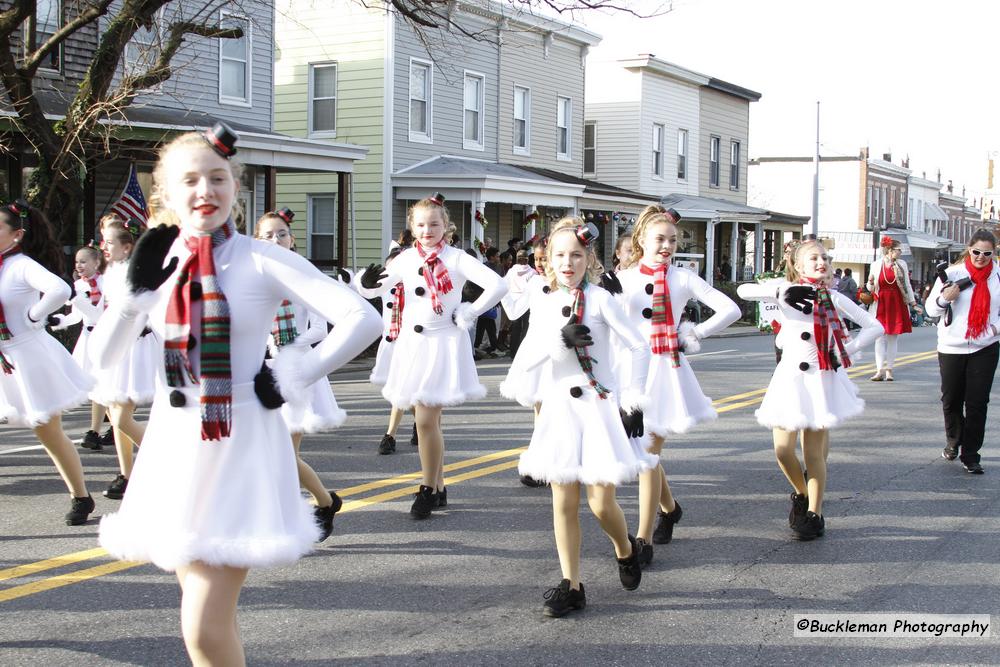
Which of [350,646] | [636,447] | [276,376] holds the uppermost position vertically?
[276,376]

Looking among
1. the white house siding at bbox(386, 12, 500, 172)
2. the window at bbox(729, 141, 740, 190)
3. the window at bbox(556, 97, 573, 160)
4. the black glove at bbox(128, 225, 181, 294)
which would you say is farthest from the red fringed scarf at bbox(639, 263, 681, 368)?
the window at bbox(729, 141, 740, 190)

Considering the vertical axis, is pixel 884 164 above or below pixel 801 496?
above

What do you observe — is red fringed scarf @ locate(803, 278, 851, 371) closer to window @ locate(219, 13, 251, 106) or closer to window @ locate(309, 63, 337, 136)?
window @ locate(219, 13, 251, 106)

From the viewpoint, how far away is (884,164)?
66.2 m

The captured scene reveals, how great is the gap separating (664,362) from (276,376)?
3.71 metres

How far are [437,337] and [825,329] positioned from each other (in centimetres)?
263

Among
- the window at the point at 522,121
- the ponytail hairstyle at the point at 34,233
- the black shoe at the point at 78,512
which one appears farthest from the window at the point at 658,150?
the black shoe at the point at 78,512

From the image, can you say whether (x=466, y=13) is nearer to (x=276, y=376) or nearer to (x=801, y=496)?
(x=801, y=496)

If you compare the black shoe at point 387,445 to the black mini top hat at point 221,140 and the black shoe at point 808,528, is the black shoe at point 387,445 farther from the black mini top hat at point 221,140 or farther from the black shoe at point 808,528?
the black mini top hat at point 221,140

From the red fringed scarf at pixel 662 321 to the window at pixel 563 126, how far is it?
2591 centimetres

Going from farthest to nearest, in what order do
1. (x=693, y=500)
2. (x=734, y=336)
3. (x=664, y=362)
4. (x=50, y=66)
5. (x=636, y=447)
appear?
(x=734, y=336), (x=50, y=66), (x=693, y=500), (x=664, y=362), (x=636, y=447)

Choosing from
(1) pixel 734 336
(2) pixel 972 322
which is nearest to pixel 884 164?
(1) pixel 734 336

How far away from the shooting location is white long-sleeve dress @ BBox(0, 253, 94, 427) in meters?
6.64

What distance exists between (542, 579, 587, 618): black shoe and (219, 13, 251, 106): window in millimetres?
18985
